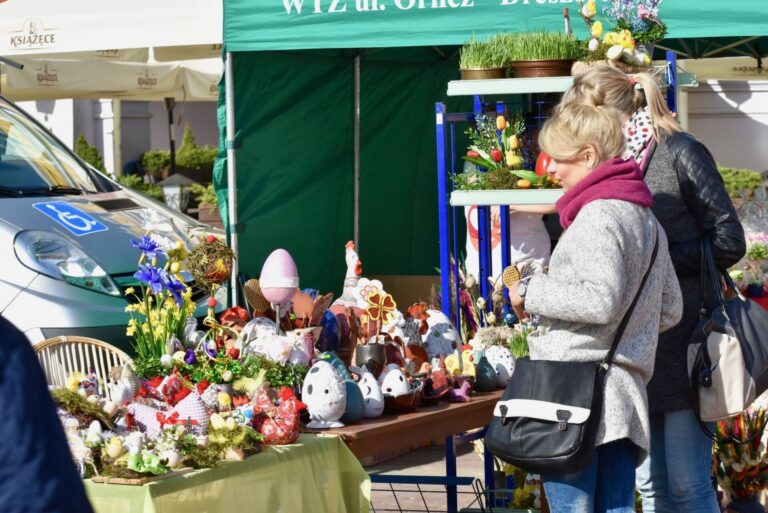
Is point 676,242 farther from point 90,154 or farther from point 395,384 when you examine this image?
point 90,154

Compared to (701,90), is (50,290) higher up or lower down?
lower down

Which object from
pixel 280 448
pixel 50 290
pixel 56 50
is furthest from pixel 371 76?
pixel 280 448

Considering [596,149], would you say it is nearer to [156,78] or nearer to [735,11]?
[735,11]

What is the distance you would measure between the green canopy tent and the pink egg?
190 cm

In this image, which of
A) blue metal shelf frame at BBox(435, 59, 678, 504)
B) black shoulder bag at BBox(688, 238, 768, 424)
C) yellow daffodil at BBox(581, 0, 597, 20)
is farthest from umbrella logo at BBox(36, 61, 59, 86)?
black shoulder bag at BBox(688, 238, 768, 424)

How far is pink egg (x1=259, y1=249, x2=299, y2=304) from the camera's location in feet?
12.4

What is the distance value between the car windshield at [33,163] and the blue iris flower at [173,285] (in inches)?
91.9

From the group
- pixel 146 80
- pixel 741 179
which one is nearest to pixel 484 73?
pixel 146 80

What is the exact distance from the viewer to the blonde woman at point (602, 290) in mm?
2809

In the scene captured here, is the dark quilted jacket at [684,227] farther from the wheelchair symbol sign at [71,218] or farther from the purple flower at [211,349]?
the wheelchair symbol sign at [71,218]

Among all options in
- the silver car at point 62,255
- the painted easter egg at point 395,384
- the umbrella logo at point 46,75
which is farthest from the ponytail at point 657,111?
the umbrella logo at point 46,75

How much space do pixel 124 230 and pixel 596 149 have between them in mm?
3390

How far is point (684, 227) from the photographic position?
3375 mm

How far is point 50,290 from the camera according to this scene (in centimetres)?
536
